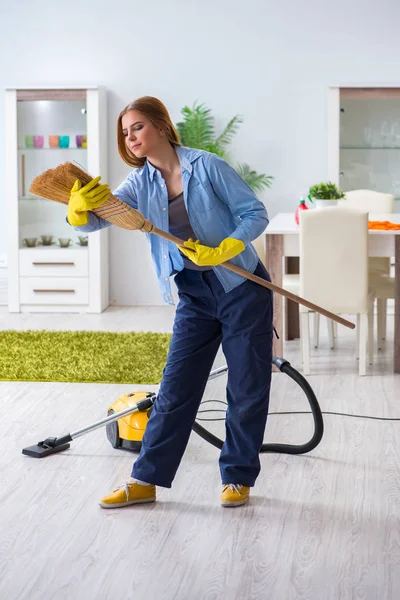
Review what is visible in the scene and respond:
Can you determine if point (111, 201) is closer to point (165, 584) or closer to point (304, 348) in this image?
point (165, 584)

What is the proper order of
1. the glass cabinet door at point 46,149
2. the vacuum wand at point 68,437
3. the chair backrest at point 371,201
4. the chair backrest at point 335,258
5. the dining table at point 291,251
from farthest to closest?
the glass cabinet door at point 46,149 → the chair backrest at point 371,201 → the dining table at point 291,251 → the chair backrest at point 335,258 → the vacuum wand at point 68,437

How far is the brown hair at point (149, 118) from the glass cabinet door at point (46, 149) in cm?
392

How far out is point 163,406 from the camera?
2.73 m

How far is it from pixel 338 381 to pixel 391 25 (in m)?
3.16

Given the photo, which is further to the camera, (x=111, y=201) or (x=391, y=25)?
(x=391, y=25)

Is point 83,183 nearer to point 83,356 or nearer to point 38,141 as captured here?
point 83,356

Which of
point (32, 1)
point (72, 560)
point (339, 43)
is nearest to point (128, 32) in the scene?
point (32, 1)

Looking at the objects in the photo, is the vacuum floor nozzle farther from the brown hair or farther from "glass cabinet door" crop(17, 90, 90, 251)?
"glass cabinet door" crop(17, 90, 90, 251)

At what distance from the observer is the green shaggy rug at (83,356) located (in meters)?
4.51

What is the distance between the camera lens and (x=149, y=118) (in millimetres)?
2561

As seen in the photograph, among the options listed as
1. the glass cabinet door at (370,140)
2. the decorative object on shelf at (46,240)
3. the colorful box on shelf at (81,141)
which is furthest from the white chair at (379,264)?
the decorative object on shelf at (46,240)

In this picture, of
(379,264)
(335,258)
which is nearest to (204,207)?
(335,258)

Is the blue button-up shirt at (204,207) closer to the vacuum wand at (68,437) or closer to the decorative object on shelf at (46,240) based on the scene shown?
the vacuum wand at (68,437)

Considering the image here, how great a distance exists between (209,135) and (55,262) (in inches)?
56.1
